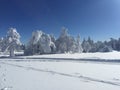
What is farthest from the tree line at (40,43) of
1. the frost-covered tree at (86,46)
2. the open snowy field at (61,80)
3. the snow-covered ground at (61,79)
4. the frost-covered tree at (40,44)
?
the open snowy field at (61,80)

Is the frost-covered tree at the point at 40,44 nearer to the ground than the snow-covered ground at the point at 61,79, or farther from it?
farther from it

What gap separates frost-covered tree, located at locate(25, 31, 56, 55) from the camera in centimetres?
7568

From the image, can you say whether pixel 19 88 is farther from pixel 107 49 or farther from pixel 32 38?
pixel 107 49

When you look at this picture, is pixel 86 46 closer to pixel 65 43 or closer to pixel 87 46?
pixel 87 46

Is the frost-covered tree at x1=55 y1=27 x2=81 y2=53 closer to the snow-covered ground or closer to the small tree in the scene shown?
the small tree

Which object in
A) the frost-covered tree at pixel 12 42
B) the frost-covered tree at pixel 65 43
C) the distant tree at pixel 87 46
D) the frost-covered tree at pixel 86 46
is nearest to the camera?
the frost-covered tree at pixel 12 42

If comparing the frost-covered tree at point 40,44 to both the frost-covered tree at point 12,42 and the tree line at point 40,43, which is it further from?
the frost-covered tree at point 12,42

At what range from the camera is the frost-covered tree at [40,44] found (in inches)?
2980

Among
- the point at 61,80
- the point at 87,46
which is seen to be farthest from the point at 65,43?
the point at 61,80

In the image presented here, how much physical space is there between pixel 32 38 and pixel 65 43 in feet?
46.7

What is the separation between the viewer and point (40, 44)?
76.0m

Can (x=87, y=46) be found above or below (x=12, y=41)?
below

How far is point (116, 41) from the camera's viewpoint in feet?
397

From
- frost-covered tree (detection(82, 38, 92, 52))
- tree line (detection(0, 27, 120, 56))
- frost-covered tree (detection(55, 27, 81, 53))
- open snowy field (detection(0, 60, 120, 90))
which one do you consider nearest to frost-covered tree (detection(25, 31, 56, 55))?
tree line (detection(0, 27, 120, 56))
